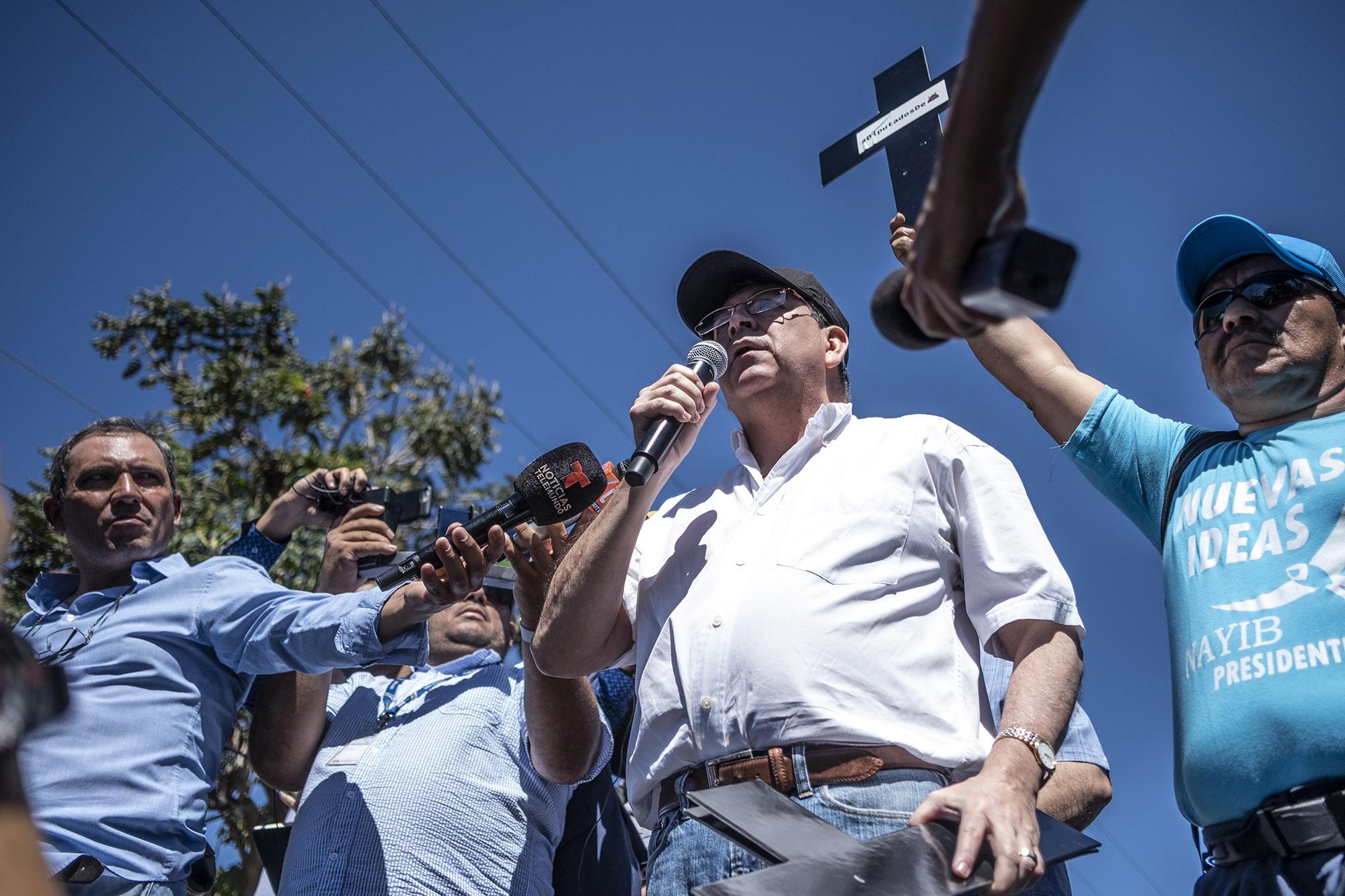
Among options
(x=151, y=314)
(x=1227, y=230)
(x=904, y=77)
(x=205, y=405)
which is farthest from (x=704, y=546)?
(x=151, y=314)

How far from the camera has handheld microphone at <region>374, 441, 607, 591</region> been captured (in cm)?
297

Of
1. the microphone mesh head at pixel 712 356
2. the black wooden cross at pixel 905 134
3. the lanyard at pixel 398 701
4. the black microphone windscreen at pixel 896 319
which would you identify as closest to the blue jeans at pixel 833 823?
the black microphone windscreen at pixel 896 319

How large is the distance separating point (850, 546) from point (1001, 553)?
30 cm

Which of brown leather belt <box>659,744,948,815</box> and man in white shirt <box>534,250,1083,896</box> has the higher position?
man in white shirt <box>534,250,1083,896</box>

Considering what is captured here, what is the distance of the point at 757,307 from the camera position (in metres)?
2.91

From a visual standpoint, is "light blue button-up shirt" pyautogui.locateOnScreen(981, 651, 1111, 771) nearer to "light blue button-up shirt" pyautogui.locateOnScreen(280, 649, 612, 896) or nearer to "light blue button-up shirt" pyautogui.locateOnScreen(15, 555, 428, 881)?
"light blue button-up shirt" pyautogui.locateOnScreen(280, 649, 612, 896)

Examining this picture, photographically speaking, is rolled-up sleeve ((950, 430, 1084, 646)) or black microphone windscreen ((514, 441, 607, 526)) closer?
rolled-up sleeve ((950, 430, 1084, 646))

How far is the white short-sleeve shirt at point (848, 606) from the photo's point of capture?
1984 millimetres

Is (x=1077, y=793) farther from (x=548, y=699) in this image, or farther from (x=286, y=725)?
(x=286, y=725)

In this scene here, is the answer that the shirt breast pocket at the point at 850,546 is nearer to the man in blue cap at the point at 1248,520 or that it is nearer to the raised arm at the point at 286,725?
the man in blue cap at the point at 1248,520

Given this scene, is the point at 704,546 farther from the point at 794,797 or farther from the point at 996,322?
the point at 996,322

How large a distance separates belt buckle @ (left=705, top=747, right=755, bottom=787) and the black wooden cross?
1480 mm

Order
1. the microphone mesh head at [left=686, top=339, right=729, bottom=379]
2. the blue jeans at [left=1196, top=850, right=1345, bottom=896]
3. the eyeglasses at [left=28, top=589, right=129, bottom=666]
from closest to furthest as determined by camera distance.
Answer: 1. the blue jeans at [left=1196, top=850, right=1345, bottom=896]
2. the microphone mesh head at [left=686, top=339, right=729, bottom=379]
3. the eyeglasses at [left=28, top=589, right=129, bottom=666]

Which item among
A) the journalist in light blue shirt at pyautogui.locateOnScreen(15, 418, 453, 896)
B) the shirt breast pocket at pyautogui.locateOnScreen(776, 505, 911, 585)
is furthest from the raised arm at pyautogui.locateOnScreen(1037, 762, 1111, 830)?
the journalist in light blue shirt at pyautogui.locateOnScreen(15, 418, 453, 896)
